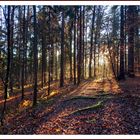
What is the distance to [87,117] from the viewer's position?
33.7ft

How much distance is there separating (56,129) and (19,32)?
567 inches

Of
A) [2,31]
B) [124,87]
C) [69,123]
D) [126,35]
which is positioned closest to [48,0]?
[69,123]

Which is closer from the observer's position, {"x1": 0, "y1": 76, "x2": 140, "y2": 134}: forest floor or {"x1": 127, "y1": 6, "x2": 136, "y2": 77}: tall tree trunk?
{"x1": 0, "y1": 76, "x2": 140, "y2": 134}: forest floor

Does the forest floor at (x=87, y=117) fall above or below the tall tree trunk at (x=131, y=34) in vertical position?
below

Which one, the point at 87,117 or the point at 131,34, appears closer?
the point at 87,117

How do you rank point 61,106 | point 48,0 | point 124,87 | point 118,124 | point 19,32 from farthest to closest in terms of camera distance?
point 19,32, point 124,87, point 61,106, point 48,0, point 118,124

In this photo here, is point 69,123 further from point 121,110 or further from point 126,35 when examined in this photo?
point 126,35

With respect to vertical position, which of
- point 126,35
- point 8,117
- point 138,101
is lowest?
point 8,117

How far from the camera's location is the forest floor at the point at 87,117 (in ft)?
30.3

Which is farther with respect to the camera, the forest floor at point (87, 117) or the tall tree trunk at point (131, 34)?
the tall tree trunk at point (131, 34)

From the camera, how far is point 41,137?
891 cm

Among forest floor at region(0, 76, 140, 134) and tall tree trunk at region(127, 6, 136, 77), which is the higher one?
tall tree trunk at region(127, 6, 136, 77)

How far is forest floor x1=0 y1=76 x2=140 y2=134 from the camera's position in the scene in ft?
30.3

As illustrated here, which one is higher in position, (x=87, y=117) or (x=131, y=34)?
(x=131, y=34)
